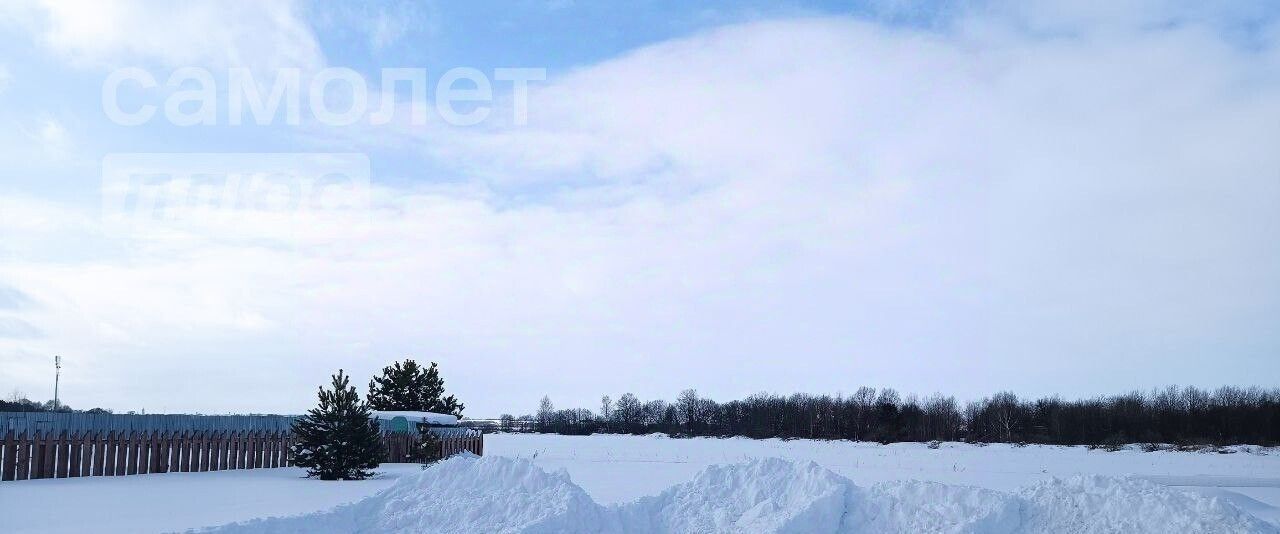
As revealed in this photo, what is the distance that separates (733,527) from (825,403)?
9750cm

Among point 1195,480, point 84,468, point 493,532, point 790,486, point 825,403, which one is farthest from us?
point 825,403

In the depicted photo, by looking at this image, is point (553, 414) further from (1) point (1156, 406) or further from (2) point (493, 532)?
(2) point (493, 532)

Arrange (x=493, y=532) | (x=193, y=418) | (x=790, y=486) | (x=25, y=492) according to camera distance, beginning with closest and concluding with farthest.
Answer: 1. (x=493, y=532)
2. (x=790, y=486)
3. (x=25, y=492)
4. (x=193, y=418)

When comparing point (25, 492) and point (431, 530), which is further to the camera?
point (25, 492)

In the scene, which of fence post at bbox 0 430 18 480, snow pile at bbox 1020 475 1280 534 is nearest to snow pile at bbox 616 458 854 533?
snow pile at bbox 1020 475 1280 534

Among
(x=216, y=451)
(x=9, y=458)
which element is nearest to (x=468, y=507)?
(x=9, y=458)

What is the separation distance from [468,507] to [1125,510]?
32.1ft

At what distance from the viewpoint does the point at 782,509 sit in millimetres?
14930

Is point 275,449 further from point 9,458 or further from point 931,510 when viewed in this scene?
point 931,510

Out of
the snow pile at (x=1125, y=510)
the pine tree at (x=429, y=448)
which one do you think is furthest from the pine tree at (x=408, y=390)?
the snow pile at (x=1125, y=510)

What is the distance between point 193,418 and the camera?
80.8ft

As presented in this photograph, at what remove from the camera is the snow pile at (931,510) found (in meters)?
13.9

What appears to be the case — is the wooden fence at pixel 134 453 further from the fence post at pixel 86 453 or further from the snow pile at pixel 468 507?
the snow pile at pixel 468 507

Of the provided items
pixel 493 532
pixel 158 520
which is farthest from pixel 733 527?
pixel 158 520
